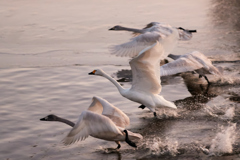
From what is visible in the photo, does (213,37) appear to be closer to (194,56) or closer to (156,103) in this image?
(194,56)

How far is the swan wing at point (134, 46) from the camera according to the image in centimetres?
1123

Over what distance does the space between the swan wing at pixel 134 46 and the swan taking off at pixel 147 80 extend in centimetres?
222

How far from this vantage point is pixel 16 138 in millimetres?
8250

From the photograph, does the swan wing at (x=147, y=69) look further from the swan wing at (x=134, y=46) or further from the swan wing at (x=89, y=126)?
the swan wing at (x=134, y=46)

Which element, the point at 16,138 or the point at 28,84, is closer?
the point at 16,138

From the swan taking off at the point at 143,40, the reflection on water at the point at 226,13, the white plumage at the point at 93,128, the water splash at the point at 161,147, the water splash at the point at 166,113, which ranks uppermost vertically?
the swan taking off at the point at 143,40

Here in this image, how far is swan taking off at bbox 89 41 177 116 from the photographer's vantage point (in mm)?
8191

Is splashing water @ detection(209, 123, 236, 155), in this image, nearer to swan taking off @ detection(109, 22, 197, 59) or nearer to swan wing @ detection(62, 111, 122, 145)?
swan wing @ detection(62, 111, 122, 145)

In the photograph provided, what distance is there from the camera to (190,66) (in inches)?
427

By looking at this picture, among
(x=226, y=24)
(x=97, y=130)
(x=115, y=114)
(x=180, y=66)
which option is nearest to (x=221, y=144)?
(x=115, y=114)

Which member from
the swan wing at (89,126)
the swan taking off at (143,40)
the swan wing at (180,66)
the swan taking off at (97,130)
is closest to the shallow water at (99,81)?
the swan taking off at (97,130)

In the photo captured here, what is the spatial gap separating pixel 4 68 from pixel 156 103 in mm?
4847

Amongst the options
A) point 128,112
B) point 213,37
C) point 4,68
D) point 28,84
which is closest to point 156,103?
point 128,112

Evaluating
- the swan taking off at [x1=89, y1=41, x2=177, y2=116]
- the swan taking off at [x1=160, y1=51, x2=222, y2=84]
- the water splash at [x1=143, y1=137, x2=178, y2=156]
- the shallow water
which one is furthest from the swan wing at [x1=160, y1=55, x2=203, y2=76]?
the water splash at [x1=143, y1=137, x2=178, y2=156]
